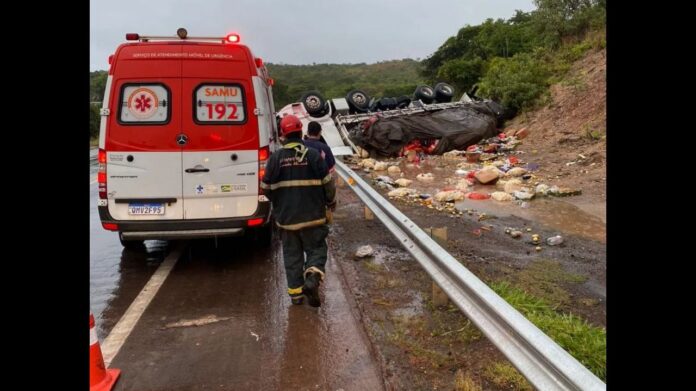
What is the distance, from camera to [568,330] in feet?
11.0

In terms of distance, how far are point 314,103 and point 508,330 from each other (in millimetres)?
15122

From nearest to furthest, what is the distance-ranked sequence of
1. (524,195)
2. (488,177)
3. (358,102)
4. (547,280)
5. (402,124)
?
(547,280)
(524,195)
(488,177)
(402,124)
(358,102)

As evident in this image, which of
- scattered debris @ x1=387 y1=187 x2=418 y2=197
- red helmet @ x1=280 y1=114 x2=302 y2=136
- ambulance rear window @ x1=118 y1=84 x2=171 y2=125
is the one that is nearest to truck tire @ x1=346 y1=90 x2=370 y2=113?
scattered debris @ x1=387 y1=187 x2=418 y2=197

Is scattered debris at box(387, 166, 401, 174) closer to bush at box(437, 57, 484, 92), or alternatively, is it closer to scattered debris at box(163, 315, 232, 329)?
scattered debris at box(163, 315, 232, 329)

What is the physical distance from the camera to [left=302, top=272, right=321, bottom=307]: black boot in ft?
13.8

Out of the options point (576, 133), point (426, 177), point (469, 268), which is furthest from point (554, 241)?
point (576, 133)

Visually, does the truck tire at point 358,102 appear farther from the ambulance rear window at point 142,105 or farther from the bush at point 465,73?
the ambulance rear window at point 142,105

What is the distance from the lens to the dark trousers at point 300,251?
4359 mm

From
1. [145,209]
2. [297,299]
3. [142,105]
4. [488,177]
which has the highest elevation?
[142,105]

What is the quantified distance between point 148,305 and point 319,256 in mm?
1644

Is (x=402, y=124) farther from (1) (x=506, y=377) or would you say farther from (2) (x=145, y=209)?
(1) (x=506, y=377)

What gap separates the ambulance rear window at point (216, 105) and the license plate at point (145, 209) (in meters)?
1.03
